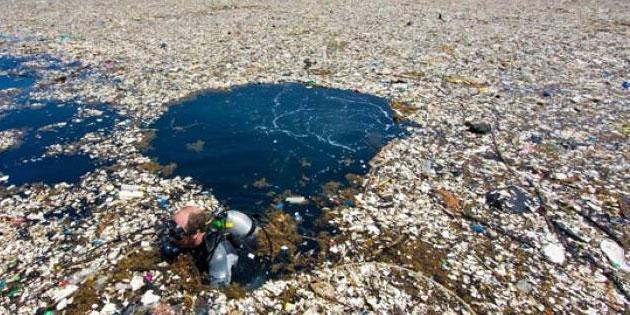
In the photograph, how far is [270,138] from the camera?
8.93 meters

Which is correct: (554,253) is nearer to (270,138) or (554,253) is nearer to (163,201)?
(270,138)

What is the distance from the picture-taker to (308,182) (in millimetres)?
7348

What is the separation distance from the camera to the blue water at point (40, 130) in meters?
7.50

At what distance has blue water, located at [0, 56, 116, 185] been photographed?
24.6 ft

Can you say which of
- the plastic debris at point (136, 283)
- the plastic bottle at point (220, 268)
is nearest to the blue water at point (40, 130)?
the plastic debris at point (136, 283)

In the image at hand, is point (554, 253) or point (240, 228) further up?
point (240, 228)

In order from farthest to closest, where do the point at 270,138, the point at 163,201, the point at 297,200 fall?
the point at 270,138 < the point at 297,200 < the point at 163,201

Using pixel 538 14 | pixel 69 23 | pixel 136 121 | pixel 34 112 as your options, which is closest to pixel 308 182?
pixel 136 121

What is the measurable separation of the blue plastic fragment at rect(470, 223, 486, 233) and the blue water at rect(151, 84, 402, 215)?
90.9 inches

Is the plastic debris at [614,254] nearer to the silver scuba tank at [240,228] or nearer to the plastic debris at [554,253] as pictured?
the plastic debris at [554,253]

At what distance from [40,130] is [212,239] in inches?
260

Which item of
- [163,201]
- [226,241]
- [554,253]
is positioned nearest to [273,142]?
[163,201]

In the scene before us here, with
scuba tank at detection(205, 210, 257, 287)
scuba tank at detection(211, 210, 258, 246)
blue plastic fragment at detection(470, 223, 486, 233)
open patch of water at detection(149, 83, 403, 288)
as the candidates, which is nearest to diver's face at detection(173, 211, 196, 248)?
scuba tank at detection(205, 210, 257, 287)

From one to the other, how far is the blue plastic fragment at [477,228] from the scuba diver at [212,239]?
11.4ft
